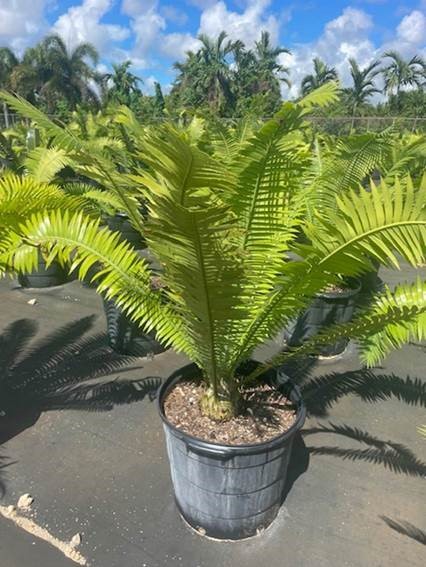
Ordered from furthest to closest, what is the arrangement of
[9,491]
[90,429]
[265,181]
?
1. [90,429]
2. [9,491]
3. [265,181]

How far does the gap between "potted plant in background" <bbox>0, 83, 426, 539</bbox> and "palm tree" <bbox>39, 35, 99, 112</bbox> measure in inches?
1106

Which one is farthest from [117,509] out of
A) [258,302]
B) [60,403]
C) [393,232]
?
[393,232]

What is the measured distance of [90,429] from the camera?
8.52 feet

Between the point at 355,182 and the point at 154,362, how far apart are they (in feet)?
7.18

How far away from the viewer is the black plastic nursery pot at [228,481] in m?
1.72

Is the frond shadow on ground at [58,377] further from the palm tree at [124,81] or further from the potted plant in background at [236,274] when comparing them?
the palm tree at [124,81]

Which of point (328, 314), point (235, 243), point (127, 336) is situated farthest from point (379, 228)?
point (127, 336)

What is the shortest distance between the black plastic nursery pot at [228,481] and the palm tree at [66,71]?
28.5 metres

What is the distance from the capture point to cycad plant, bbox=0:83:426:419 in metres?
1.17

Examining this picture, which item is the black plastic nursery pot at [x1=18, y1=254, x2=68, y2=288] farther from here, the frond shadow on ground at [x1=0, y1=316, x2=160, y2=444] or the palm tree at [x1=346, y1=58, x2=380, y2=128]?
the palm tree at [x1=346, y1=58, x2=380, y2=128]

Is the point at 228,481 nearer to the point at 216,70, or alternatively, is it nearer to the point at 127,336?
the point at 127,336

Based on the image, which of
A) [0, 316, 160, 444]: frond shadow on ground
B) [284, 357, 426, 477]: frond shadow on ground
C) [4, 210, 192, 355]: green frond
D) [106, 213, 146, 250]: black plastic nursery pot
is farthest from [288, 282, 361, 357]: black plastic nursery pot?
[106, 213, 146, 250]: black plastic nursery pot

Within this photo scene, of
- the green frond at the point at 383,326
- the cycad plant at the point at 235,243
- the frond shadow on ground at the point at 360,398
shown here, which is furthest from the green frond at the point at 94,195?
the frond shadow on ground at the point at 360,398

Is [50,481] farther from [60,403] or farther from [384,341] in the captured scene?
[384,341]
